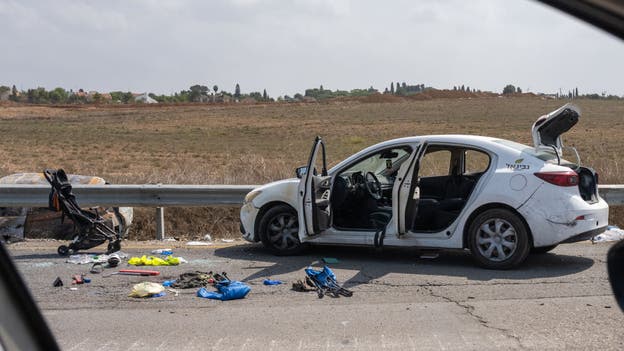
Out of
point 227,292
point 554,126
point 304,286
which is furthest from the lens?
point 554,126

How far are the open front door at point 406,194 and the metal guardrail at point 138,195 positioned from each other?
9.46ft

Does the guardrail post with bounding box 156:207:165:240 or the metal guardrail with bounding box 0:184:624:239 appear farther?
the guardrail post with bounding box 156:207:165:240

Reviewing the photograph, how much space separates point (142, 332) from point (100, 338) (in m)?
0.33

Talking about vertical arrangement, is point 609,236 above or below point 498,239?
below

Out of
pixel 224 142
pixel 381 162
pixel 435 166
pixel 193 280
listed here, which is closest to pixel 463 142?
pixel 381 162

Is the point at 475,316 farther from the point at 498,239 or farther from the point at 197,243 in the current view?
the point at 197,243

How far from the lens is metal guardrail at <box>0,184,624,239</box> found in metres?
10.3

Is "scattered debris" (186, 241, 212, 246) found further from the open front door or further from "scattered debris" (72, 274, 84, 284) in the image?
the open front door

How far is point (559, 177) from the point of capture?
762 centimetres

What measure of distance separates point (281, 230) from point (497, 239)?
258 cm

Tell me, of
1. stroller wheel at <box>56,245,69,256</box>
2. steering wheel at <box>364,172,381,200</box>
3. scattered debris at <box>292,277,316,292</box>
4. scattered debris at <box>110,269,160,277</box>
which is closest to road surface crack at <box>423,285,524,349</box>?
scattered debris at <box>292,277,316,292</box>

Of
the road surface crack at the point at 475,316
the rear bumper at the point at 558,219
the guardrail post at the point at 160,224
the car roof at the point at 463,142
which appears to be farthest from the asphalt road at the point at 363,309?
the guardrail post at the point at 160,224

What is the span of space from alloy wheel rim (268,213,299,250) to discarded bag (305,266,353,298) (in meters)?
1.25

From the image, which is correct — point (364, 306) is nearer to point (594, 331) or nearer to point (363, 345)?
point (363, 345)
